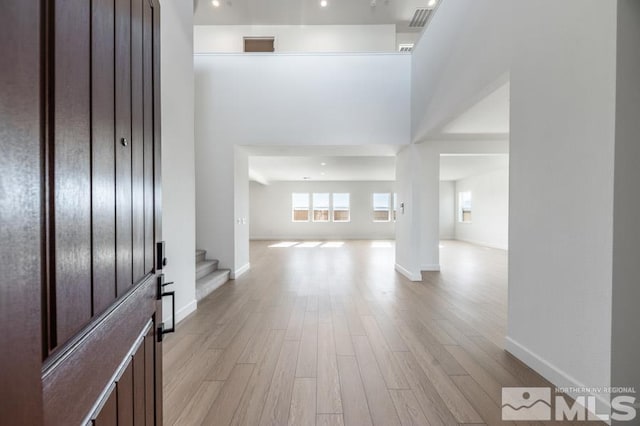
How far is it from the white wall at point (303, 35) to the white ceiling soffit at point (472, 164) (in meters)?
3.53

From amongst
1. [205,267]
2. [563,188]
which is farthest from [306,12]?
[563,188]

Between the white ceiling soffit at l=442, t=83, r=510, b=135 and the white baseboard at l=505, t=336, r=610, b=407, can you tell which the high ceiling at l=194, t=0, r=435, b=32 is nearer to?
the white ceiling soffit at l=442, t=83, r=510, b=135

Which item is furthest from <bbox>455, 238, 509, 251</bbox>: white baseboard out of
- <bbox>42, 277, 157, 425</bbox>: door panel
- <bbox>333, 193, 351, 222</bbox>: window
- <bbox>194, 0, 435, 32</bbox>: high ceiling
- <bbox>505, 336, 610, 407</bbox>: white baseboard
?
<bbox>42, 277, 157, 425</bbox>: door panel

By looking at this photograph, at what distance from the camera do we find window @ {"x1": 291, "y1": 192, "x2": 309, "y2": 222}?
41.5 ft

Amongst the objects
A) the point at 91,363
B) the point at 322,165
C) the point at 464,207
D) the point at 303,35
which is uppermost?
the point at 303,35

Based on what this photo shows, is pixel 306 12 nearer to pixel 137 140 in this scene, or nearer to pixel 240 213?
pixel 240 213

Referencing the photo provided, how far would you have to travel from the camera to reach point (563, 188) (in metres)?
1.81

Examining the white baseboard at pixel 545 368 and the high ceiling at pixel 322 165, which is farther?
the high ceiling at pixel 322 165

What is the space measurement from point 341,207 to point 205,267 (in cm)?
885

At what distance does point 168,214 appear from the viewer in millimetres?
2748

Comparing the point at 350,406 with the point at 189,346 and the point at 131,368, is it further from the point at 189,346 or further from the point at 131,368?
the point at 189,346

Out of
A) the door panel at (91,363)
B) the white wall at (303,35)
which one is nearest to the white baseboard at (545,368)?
the door panel at (91,363)

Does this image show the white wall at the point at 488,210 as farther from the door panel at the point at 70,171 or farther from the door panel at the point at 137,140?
the door panel at the point at 70,171

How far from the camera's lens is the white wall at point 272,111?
477cm
